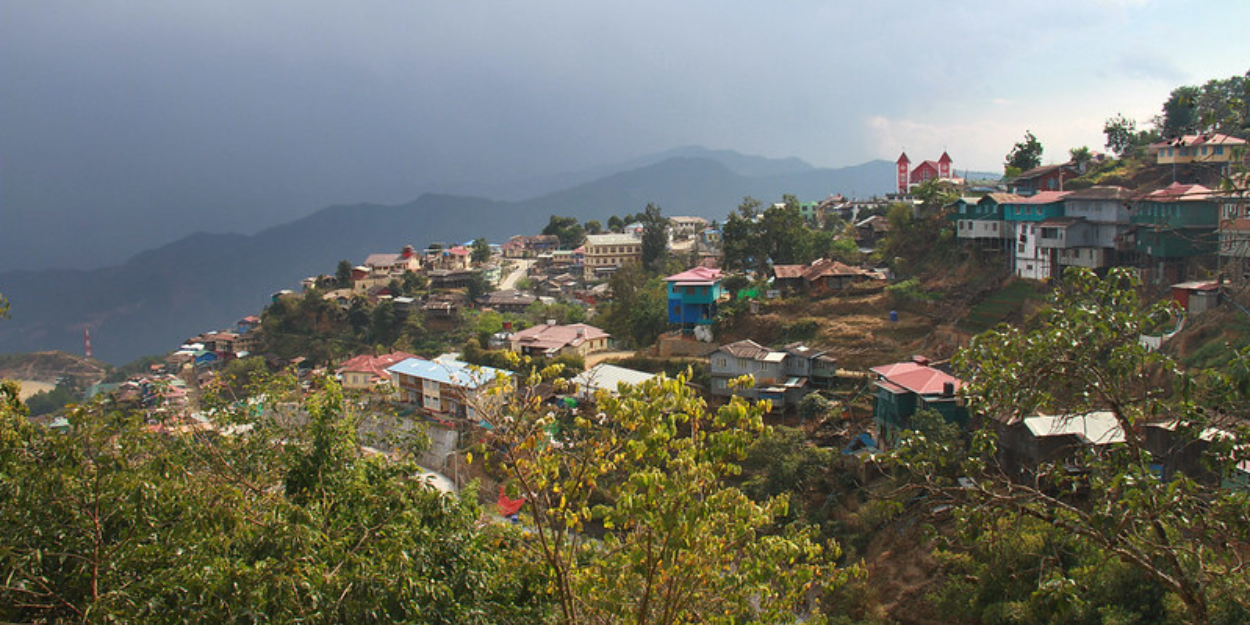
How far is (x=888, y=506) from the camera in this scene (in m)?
3.89

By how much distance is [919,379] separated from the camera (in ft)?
50.0

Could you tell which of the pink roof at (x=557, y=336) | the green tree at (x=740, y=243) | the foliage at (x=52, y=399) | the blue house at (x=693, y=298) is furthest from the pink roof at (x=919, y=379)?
the foliage at (x=52, y=399)

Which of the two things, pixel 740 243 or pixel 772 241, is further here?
pixel 772 241

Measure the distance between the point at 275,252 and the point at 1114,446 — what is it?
114706 mm

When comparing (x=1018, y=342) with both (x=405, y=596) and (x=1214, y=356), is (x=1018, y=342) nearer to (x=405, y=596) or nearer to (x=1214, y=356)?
(x=405, y=596)

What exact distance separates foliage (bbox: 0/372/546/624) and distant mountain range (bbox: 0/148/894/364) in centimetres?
7683

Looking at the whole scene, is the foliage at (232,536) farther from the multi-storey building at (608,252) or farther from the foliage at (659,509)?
the multi-storey building at (608,252)

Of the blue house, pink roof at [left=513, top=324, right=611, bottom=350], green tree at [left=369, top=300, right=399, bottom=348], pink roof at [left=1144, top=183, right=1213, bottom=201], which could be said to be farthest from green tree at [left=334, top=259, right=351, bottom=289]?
pink roof at [left=1144, top=183, right=1213, bottom=201]

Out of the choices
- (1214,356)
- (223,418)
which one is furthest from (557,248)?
(223,418)

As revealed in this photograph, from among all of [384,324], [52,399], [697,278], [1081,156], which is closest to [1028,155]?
[1081,156]

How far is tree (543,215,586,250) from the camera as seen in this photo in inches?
1971

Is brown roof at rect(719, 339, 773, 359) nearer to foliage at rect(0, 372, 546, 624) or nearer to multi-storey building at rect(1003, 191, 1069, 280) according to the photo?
multi-storey building at rect(1003, 191, 1069, 280)

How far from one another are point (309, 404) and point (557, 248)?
144ft

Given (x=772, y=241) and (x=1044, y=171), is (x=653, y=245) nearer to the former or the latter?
(x=772, y=241)
